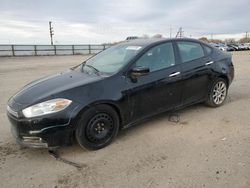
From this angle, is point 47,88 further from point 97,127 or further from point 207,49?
point 207,49

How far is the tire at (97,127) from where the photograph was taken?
3.32 meters

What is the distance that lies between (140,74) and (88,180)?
1.70 m

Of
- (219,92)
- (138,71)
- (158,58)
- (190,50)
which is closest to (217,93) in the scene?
(219,92)

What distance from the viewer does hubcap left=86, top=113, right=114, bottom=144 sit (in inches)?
134

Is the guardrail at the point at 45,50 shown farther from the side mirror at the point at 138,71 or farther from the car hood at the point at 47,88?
the side mirror at the point at 138,71

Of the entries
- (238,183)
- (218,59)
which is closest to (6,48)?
(218,59)

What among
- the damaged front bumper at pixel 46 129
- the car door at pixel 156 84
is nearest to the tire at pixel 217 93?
the car door at pixel 156 84

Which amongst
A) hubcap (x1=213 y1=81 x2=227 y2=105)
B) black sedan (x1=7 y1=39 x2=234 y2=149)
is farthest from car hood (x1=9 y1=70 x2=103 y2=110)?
hubcap (x1=213 y1=81 x2=227 y2=105)

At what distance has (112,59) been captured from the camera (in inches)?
168

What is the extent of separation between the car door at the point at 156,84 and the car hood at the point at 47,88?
0.66 meters

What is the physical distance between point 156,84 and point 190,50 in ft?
4.14

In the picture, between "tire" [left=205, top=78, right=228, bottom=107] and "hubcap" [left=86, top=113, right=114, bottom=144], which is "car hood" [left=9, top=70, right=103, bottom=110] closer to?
"hubcap" [left=86, top=113, right=114, bottom=144]

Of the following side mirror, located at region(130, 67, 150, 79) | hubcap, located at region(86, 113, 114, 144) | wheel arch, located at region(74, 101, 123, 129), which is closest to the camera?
wheel arch, located at region(74, 101, 123, 129)

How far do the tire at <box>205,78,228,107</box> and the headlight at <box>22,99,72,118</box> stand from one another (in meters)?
3.14
